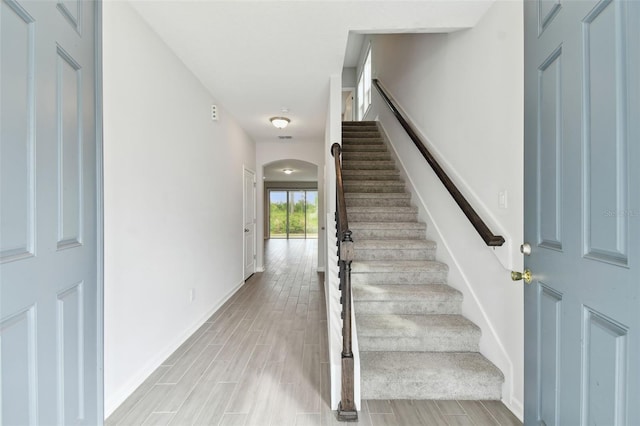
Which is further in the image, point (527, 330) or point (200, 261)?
point (200, 261)

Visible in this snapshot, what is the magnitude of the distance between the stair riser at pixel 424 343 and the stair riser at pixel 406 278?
1.83ft

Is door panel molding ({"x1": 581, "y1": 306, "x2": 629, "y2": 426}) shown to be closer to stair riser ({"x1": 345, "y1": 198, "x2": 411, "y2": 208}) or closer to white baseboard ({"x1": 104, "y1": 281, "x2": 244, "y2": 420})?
white baseboard ({"x1": 104, "y1": 281, "x2": 244, "y2": 420})

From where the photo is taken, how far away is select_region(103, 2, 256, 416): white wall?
71.2 inches

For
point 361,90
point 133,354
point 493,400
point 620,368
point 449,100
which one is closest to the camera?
point 620,368

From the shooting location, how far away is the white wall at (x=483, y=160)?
175 centimetres

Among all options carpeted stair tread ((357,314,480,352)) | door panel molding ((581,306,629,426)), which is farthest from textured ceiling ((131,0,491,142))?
carpeted stair tread ((357,314,480,352))

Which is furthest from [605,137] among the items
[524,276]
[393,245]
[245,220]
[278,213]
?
[278,213]

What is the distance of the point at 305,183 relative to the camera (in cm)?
1332

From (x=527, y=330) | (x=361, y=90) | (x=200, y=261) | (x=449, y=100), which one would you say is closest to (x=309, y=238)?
(x=361, y=90)

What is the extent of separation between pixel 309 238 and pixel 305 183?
8.36 ft

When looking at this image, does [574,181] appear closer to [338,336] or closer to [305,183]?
[338,336]

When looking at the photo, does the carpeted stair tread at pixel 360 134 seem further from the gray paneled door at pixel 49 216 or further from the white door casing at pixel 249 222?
the gray paneled door at pixel 49 216

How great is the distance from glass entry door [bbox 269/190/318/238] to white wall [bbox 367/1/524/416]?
415 inches

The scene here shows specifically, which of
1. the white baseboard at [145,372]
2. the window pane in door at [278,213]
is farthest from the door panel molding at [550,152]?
the window pane in door at [278,213]
